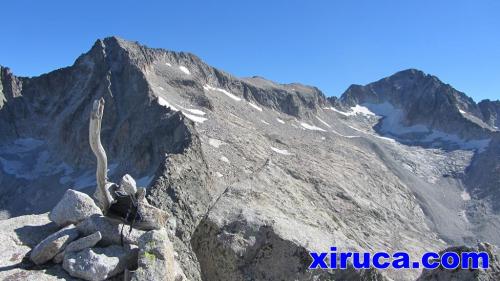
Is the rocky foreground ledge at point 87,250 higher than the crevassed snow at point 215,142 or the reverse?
the reverse

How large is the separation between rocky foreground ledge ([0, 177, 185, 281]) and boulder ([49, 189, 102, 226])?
22mm

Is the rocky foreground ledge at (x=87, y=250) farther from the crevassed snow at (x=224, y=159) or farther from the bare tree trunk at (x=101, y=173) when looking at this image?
the crevassed snow at (x=224, y=159)

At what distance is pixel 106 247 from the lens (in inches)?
404

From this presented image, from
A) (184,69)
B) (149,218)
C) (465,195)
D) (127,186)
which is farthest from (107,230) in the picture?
(465,195)

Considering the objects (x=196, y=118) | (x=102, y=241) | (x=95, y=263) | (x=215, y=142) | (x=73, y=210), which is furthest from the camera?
(x=196, y=118)

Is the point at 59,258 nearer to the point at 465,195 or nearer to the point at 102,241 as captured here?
the point at 102,241

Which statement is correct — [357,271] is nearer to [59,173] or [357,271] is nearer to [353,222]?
[353,222]

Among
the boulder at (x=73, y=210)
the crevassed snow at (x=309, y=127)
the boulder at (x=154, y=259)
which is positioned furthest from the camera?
the crevassed snow at (x=309, y=127)

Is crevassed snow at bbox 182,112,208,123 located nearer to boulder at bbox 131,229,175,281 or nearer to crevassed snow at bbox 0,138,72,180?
crevassed snow at bbox 0,138,72,180

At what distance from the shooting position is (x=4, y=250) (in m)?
10.2

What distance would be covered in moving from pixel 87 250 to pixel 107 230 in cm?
78

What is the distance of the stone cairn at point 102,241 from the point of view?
9.59 m

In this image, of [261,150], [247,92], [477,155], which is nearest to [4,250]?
[261,150]

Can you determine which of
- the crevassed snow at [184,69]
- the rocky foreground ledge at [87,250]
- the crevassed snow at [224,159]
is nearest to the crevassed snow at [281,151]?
the crevassed snow at [224,159]
